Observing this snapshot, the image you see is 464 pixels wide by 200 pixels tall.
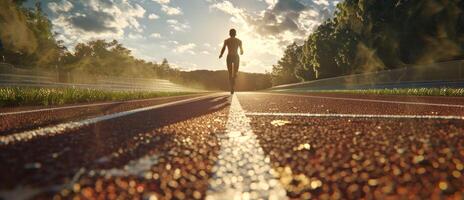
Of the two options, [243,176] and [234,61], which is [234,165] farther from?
[234,61]

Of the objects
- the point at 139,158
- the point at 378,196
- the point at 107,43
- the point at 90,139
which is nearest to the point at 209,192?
the point at 378,196

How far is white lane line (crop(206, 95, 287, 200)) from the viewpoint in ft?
4.09

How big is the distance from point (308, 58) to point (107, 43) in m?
52.0

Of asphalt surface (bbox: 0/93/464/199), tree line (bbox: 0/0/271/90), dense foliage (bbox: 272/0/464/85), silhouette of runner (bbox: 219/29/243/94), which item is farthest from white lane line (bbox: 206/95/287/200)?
dense foliage (bbox: 272/0/464/85)

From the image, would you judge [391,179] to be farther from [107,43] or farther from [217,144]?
[107,43]

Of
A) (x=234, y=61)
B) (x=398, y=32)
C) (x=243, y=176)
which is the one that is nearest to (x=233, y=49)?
(x=234, y=61)

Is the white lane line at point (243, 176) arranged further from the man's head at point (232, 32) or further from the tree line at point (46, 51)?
the tree line at point (46, 51)

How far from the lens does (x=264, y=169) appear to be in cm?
160

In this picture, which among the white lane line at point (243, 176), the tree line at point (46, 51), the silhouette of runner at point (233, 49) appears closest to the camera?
the white lane line at point (243, 176)

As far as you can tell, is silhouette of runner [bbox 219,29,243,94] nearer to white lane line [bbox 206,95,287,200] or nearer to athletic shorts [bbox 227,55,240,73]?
athletic shorts [bbox 227,55,240,73]

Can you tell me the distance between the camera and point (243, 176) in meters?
1.47

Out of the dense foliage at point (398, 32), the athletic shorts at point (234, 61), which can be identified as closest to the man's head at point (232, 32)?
the athletic shorts at point (234, 61)

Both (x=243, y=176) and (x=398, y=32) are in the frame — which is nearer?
(x=243, y=176)

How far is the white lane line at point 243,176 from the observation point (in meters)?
1.25
